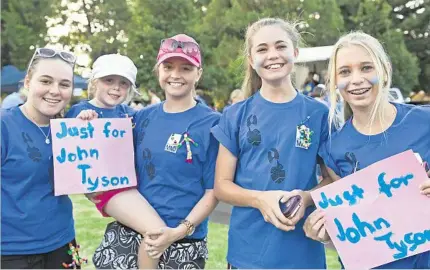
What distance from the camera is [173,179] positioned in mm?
2736

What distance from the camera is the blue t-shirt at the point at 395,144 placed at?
228 centimetres

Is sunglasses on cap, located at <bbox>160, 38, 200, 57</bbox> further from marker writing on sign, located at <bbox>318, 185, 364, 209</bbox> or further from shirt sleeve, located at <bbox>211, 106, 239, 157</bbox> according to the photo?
A: marker writing on sign, located at <bbox>318, 185, 364, 209</bbox>

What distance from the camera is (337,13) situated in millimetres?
21312

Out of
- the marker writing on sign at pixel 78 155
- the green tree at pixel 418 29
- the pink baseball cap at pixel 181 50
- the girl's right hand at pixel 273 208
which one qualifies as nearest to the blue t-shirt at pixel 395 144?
the girl's right hand at pixel 273 208

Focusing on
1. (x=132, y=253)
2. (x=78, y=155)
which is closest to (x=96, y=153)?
(x=78, y=155)

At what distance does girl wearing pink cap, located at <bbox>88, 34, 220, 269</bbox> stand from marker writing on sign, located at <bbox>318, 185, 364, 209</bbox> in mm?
690

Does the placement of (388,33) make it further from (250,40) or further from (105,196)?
(105,196)

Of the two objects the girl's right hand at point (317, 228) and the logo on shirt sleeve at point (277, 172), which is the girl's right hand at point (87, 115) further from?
the girl's right hand at point (317, 228)

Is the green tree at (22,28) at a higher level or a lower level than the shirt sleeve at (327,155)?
higher

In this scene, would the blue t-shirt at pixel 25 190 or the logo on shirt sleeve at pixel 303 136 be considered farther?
the blue t-shirt at pixel 25 190

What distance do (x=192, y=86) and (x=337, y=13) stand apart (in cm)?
1985

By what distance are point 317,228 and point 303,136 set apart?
0.46 m

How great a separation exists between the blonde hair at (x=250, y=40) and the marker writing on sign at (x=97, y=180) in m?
0.87

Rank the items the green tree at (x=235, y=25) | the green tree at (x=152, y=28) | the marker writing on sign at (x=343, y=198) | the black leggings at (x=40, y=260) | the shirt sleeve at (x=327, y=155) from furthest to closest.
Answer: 1. the green tree at (x=152, y=28)
2. the green tree at (x=235, y=25)
3. the black leggings at (x=40, y=260)
4. the shirt sleeve at (x=327, y=155)
5. the marker writing on sign at (x=343, y=198)
